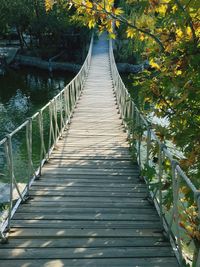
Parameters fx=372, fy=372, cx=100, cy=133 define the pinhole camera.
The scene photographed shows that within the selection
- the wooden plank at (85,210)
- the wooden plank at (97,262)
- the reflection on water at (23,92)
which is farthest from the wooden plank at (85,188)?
the reflection on water at (23,92)

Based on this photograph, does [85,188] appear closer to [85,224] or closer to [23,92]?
[85,224]

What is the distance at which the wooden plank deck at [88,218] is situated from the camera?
3.09 metres

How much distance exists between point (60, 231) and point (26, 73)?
25505 millimetres

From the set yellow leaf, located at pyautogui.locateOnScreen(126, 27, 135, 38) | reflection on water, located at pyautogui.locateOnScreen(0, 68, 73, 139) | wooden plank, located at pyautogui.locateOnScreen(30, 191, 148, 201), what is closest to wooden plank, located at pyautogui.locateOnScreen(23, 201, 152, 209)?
wooden plank, located at pyautogui.locateOnScreen(30, 191, 148, 201)

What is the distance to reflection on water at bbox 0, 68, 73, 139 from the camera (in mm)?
15655

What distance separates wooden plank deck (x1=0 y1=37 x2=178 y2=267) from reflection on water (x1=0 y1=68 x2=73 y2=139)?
316 inches

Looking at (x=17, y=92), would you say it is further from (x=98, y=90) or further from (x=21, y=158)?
(x=21, y=158)

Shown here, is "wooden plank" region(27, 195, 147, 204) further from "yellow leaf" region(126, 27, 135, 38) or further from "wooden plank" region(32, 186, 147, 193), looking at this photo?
"yellow leaf" region(126, 27, 135, 38)

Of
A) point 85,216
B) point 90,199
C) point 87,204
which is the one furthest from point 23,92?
point 85,216

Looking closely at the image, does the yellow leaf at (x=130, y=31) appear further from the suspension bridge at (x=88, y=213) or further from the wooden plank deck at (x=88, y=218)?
the wooden plank deck at (x=88, y=218)

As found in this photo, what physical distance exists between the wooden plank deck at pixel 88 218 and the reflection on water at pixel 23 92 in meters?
8.03

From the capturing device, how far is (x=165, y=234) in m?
3.47

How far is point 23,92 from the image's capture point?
2141 cm

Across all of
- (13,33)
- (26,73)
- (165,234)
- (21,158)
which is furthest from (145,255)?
(13,33)
